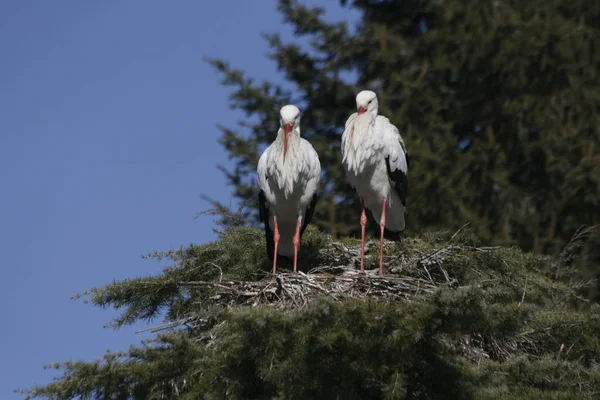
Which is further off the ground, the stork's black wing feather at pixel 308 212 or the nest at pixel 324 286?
the stork's black wing feather at pixel 308 212

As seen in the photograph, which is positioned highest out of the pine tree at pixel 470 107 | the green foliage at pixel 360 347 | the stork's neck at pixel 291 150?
the pine tree at pixel 470 107

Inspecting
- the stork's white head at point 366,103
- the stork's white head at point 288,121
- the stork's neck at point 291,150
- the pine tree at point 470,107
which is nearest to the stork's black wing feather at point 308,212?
the stork's neck at point 291,150

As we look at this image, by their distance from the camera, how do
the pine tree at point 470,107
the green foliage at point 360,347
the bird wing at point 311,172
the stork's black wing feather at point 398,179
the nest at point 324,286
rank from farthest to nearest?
the pine tree at point 470,107
the stork's black wing feather at point 398,179
the bird wing at point 311,172
the nest at point 324,286
the green foliage at point 360,347

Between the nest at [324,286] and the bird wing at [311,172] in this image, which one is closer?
the nest at [324,286]

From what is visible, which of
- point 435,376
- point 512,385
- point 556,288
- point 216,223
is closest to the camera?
point 435,376

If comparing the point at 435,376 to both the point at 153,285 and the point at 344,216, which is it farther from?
the point at 344,216

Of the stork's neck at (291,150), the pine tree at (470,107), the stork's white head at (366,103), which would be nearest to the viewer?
the stork's neck at (291,150)

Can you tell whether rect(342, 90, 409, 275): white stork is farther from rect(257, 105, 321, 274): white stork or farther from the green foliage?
the green foliage

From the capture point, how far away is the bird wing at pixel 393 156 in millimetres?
9938

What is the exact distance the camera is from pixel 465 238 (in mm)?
9977

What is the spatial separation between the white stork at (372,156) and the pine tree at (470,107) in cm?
609

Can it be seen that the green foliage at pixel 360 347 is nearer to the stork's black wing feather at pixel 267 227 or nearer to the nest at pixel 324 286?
the nest at pixel 324 286

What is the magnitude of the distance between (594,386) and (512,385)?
1.79 feet

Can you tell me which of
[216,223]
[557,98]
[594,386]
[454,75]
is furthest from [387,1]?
[594,386]
